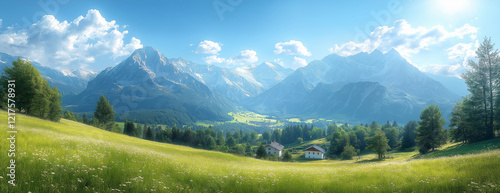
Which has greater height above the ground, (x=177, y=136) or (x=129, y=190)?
(x=129, y=190)

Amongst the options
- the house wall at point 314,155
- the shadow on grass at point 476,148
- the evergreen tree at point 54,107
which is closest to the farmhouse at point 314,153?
the house wall at point 314,155

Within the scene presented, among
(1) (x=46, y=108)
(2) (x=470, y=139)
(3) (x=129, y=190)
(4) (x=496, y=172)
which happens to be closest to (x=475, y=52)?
(2) (x=470, y=139)

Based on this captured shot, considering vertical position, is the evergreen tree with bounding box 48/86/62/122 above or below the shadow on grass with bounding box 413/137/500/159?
above

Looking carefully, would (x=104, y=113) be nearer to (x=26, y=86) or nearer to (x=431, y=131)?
(x=26, y=86)

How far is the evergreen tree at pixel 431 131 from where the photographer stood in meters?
49.1

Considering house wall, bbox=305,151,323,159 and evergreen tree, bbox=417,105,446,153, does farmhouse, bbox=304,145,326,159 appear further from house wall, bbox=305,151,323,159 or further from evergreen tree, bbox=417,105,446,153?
evergreen tree, bbox=417,105,446,153

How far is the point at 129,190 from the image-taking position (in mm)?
5371

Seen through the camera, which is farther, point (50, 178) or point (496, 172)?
point (496, 172)

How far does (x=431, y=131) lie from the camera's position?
50188mm

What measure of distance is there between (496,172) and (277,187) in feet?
25.1

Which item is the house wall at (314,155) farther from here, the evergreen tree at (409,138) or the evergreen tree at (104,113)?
the evergreen tree at (104,113)

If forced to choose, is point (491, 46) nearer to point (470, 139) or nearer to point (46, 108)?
point (470, 139)

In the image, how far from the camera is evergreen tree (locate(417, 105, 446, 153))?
4909cm

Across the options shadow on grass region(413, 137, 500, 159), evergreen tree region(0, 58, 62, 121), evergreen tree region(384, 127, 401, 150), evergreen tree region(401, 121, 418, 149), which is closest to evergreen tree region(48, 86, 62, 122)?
evergreen tree region(0, 58, 62, 121)
